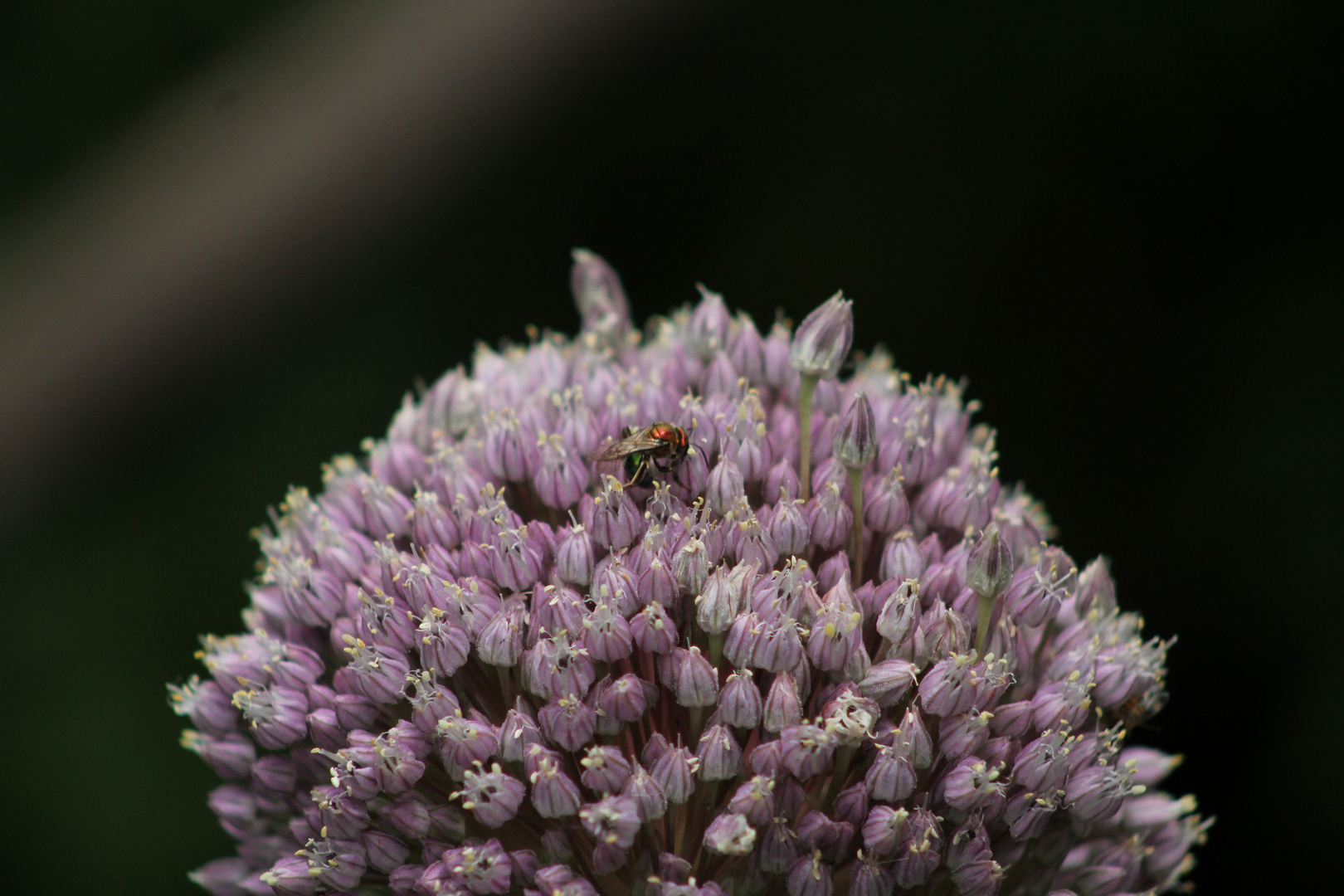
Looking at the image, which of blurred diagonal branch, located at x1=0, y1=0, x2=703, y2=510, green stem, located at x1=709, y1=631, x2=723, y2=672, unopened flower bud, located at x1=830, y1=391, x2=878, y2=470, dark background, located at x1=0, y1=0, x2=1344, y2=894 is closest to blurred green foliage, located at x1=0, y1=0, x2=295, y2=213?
dark background, located at x1=0, y1=0, x2=1344, y2=894

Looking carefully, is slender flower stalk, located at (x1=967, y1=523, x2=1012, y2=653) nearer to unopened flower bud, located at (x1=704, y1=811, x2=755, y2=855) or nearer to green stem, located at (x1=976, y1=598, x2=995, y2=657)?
green stem, located at (x1=976, y1=598, x2=995, y2=657)

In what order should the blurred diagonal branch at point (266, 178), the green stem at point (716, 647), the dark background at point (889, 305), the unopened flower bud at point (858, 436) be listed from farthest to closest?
the blurred diagonal branch at point (266, 178), the dark background at point (889, 305), the unopened flower bud at point (858, 436), the green stem at point (716, 647)

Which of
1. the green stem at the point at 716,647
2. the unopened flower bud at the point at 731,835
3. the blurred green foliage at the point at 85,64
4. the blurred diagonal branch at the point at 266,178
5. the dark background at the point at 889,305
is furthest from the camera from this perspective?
the blurred green foliage at the point at 85,64

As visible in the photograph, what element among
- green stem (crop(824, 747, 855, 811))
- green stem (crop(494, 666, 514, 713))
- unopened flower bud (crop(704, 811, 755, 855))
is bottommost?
unopened flower bud (crop(704, 811, 755, 855))

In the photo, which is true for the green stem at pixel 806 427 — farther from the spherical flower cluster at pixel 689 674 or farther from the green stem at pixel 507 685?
the green stem at pixel 507 685

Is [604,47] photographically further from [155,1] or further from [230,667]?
[230,667]

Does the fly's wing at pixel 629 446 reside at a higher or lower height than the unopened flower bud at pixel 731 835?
higher

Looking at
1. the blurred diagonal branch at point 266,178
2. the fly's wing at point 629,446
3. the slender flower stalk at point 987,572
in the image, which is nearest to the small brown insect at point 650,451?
the fly's wing at point 629,446

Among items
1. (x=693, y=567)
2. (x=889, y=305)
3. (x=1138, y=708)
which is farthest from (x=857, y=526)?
(x=889, y=305)
